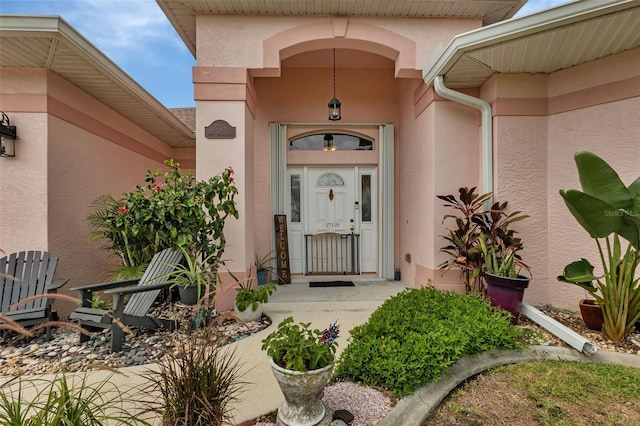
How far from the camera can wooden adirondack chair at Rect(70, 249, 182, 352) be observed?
2.84 metres

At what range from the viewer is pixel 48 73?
150 inches

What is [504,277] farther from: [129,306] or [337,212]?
[129,306]

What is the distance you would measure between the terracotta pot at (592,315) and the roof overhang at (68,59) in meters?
6.58

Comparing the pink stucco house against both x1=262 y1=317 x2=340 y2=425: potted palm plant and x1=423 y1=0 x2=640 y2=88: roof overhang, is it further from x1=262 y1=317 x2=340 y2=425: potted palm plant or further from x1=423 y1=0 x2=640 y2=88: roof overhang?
x1=262 y1=317 x2=340 y2=425: potted palm plant

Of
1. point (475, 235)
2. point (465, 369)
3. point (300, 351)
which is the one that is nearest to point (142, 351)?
point (300, 351)

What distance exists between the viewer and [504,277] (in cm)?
329

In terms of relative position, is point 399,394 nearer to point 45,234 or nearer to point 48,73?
point 45,234

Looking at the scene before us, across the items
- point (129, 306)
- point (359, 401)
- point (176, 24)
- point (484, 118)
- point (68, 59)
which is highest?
point (176, 24)

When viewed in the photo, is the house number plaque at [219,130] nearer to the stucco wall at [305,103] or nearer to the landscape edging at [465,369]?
the stucco wall at [305,103]

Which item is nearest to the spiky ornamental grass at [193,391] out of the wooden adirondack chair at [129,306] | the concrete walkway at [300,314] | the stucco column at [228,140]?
the concrete walkway at [300,314]

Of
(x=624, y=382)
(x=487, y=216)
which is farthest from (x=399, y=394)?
(x=487, y=216)

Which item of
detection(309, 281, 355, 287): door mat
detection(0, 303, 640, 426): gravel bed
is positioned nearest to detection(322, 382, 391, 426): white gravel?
detection(0, 303, 640, 426): gravel bed

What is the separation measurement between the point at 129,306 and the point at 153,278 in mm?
354

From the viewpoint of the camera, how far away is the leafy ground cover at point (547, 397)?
1.96 metres
